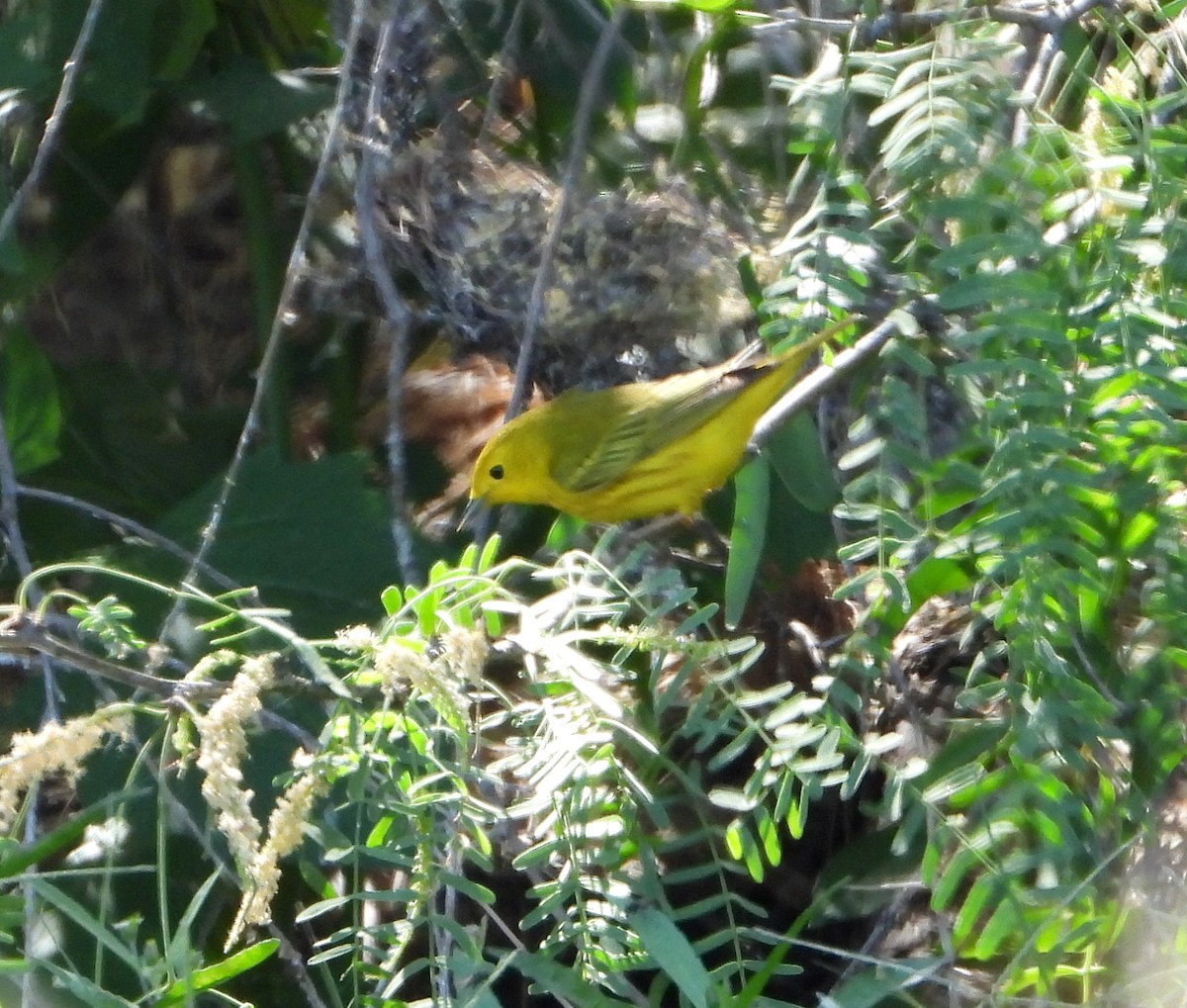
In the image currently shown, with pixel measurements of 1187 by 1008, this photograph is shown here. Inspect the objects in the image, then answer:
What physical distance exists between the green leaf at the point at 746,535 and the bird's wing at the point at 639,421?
279mm

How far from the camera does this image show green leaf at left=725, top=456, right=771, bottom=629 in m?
1.92

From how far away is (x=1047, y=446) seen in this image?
4.27ft

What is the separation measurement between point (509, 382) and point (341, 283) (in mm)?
559

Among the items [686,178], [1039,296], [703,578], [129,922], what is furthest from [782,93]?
[129,922]

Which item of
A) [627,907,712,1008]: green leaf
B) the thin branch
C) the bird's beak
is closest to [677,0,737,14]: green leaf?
the thin branch

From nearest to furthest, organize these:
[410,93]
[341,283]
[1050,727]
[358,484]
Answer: [1050,727] < [358,484] < [410,93] < [341,283]

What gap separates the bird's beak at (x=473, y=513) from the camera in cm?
275

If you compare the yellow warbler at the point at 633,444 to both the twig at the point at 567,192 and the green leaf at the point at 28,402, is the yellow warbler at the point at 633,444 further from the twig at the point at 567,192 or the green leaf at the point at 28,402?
the green leaf at the point at 28,402

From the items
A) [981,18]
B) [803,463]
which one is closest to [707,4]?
[981,18]

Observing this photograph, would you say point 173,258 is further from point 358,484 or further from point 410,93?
point 358,484

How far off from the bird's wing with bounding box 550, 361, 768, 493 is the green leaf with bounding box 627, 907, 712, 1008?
4.14ft

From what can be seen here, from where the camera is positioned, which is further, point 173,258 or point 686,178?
point 173,258

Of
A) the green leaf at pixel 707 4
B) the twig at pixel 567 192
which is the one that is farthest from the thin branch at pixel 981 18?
the twig at pixel 567 192

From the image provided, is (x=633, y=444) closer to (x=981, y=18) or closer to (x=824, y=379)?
(x=824, y=379)
